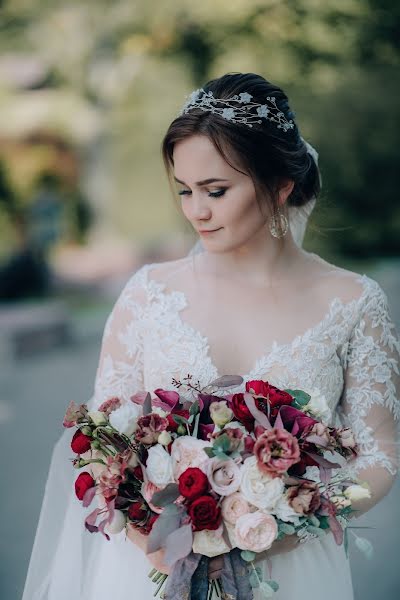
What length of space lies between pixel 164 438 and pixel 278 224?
0.91 m

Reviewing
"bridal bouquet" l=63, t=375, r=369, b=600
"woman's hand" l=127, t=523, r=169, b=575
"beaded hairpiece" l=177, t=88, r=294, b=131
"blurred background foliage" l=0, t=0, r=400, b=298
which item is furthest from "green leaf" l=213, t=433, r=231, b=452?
"blurred background foliage" l=0, t=0, r=400, b=298

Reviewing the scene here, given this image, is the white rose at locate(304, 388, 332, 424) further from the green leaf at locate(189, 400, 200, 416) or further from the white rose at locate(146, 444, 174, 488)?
the white rose at locate(146, 444, 174, 488)

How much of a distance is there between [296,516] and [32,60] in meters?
12.7

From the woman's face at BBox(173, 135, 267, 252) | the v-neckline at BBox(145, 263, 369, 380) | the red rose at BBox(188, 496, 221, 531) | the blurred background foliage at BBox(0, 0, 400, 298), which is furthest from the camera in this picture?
the blurred background foliage at BBox(0, 0, 400, 298)

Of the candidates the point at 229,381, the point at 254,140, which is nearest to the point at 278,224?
the point at 254,140

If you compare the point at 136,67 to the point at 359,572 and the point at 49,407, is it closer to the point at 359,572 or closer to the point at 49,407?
the point at 49,407

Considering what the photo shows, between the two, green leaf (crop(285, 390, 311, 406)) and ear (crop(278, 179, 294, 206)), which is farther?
ear (crop(278, 179, 294, 206))

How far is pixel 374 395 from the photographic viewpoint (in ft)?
7.36

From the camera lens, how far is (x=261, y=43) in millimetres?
12859

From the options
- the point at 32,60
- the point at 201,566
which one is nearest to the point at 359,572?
the point at 201,566

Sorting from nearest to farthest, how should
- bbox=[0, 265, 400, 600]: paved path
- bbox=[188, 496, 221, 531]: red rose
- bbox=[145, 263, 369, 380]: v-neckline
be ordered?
bbox=[188, 496, 221, 531]: red rose
bbox=[145, 263, 369, 380]: v-neckline
bbox=[0, 265, 400, 600]: paved path

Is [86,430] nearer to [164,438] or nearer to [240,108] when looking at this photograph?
[164,438]

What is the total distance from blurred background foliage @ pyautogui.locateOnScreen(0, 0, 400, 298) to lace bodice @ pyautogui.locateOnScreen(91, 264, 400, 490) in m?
10.6

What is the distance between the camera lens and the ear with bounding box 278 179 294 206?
2.38 metres
